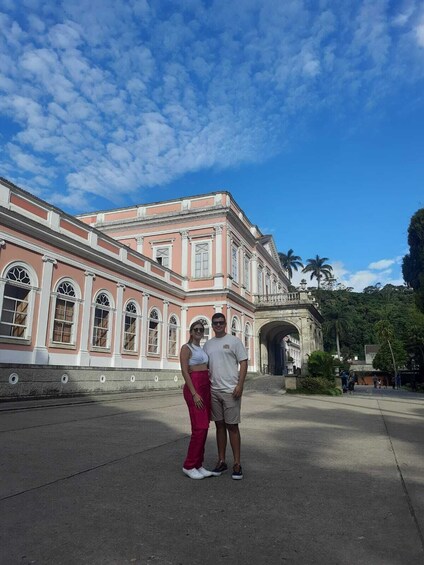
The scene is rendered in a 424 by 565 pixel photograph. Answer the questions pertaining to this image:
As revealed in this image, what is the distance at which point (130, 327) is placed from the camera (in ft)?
66.6

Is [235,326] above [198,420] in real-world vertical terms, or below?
above

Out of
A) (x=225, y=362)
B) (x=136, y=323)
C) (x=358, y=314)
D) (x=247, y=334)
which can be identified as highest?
(x=358, y=314)

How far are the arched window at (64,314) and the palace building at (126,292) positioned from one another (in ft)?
0.13

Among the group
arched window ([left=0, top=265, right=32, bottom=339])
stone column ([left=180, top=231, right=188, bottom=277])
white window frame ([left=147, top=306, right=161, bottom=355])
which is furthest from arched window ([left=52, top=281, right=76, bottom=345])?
stone column ([left=180, top=231, right=188, bottom=277])

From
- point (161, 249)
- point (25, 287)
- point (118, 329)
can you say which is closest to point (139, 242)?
point (161, 249)

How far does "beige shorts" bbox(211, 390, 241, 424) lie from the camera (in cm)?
402

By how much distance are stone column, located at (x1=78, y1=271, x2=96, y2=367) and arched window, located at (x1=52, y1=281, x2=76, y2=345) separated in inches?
18.8

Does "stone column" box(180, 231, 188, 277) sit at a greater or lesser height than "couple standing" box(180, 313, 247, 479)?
greater

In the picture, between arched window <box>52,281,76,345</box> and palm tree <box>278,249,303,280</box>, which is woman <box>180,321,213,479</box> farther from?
palm tree <box>278,249,303,280</box>

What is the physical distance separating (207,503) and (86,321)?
14614 millimetres

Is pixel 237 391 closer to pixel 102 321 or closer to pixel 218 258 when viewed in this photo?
pixel 102 321

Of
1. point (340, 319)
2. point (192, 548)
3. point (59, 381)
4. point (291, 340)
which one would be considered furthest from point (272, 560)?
point (340, 319)

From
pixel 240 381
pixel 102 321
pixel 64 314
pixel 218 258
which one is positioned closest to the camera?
pixel 240 381

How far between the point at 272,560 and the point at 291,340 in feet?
146
